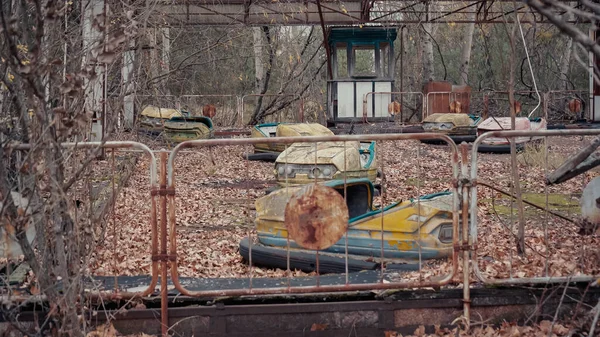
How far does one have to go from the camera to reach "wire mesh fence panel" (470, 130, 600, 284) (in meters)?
5.11

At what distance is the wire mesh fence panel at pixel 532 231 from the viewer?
201 inches

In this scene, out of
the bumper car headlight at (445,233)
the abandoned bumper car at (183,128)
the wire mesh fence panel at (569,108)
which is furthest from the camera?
the wire mesh fence panel at (569,108)

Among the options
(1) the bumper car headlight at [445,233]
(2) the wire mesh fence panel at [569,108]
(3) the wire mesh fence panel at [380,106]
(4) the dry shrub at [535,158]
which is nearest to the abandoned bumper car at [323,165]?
(4) the dry shrub at [535,158]

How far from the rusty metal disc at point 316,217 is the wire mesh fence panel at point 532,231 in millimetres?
876

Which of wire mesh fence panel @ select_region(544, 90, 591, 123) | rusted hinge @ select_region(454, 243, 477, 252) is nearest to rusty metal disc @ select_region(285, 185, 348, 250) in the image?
rusted hinge @ select_region(454, 243, 477, 252)

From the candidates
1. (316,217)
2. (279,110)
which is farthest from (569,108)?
(316,217)

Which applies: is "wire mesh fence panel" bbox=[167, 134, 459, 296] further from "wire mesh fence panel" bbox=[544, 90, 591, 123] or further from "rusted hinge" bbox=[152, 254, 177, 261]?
"wire mesh fence panel" bbox=[544, 90, 591, 123]

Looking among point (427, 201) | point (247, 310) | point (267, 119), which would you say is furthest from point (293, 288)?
point (267, 119)

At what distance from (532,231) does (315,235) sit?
3335mm

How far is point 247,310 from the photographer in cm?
499

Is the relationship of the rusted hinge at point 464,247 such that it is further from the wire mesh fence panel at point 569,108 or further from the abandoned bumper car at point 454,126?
the wire mesh fence panel at point 569,108

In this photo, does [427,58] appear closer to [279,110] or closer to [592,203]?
[279,110]

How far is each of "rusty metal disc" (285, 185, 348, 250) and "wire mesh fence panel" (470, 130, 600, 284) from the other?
876 millimetres

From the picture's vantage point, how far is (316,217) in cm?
510
